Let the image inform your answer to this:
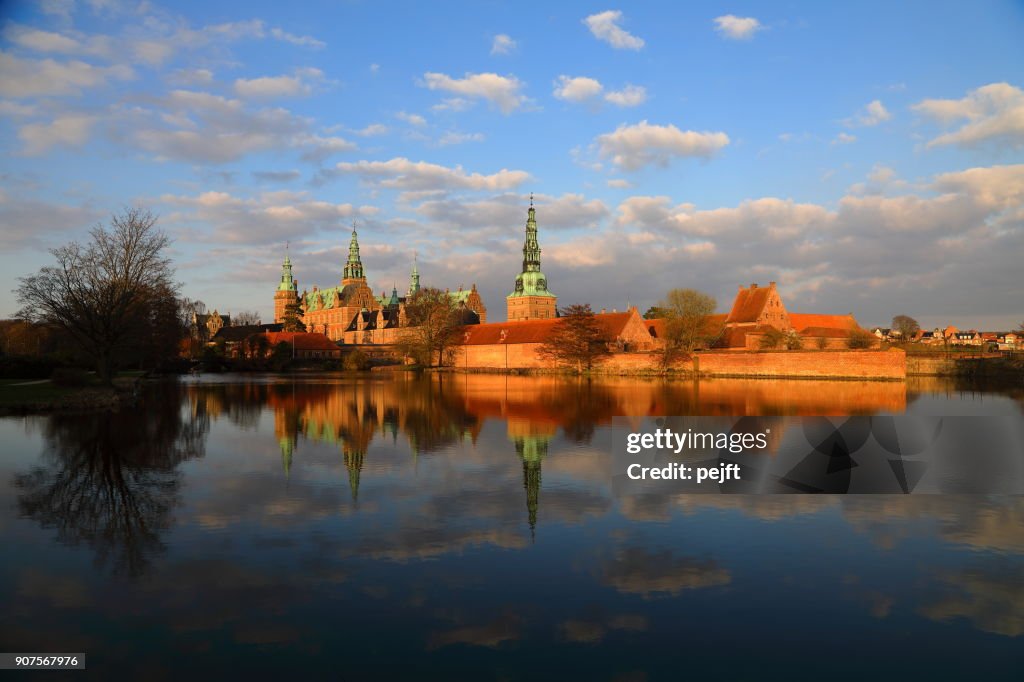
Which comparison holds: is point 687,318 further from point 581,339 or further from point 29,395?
point 29,395

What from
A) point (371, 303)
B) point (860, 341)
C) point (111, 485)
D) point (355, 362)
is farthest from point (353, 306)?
point (111, 485)

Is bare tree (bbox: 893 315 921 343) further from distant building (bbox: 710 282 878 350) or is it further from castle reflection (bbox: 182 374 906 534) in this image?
castle reflection (bbox: 182 374 906 534)

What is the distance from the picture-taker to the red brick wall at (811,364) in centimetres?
4350

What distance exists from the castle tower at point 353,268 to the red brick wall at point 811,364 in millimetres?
82622

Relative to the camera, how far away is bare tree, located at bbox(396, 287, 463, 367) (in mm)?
64125

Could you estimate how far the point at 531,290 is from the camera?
99750 mm

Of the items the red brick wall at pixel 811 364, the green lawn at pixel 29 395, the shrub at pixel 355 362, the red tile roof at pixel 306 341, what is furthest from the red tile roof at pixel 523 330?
the green lawn at pixel 29 395

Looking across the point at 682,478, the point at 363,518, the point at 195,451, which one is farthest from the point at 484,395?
the point at 363,518

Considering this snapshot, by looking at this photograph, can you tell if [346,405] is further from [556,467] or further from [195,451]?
[556,467]

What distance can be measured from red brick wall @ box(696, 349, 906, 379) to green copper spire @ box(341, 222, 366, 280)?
273 ft

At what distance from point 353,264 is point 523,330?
6396 centimetres

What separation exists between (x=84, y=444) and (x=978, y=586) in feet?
53.9

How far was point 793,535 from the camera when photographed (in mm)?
8578

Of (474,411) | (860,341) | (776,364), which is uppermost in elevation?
Answer: (860,341)
